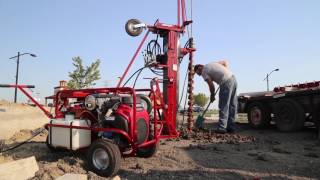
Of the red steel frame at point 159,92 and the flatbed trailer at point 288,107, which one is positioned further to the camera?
the flatbed trailer at point 288,107

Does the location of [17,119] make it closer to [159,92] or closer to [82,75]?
[159,92]

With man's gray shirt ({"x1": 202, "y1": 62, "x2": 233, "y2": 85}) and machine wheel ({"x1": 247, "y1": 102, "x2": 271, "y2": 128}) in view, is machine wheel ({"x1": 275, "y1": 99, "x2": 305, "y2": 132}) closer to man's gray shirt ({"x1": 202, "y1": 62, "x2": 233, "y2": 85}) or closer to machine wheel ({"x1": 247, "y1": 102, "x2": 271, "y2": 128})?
machine wheel ({"x1": 247, "y1": 102, "x2": 271, "y2": 128})

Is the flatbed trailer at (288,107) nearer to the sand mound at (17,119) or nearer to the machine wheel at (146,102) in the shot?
the machine wheel at (146,102)

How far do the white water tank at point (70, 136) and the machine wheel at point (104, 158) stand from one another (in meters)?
0.42

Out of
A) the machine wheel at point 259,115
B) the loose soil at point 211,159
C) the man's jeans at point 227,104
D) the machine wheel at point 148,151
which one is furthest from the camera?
the machine wheel at point 259,115

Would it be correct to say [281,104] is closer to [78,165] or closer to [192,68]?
[192,68]

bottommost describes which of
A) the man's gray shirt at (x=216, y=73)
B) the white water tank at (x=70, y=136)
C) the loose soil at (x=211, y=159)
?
the loose soil at (x=211, y=159)

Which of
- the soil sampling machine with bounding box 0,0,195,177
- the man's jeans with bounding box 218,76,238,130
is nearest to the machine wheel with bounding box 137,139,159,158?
the soil sampling machine with bounding box 0,0,195,177

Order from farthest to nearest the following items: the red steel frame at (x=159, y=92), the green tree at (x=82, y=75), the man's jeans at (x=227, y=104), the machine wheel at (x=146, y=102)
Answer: the green tree at (x=82, y=75) → the man's jeans at (x=227, y=104) → the machine wheel at (x=146, y=102) → the red steel frame at (x=159, y=92)

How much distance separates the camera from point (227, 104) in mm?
9344

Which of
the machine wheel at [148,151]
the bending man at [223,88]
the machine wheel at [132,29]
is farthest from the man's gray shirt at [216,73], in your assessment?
the machine wheel at [148,151]

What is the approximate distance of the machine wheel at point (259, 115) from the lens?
10.7 m

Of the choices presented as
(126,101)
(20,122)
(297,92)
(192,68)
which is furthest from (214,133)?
(20,122)

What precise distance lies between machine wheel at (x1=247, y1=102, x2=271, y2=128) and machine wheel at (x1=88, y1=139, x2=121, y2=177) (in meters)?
6.46
